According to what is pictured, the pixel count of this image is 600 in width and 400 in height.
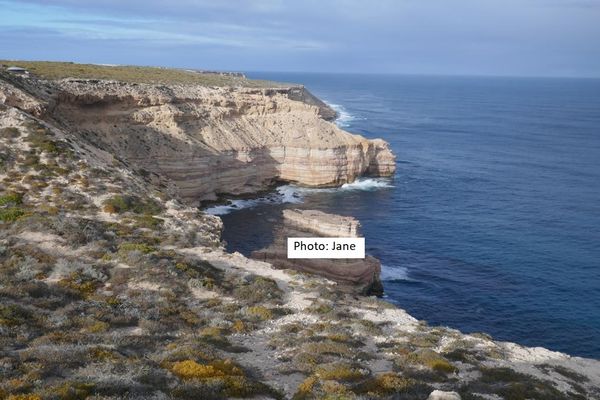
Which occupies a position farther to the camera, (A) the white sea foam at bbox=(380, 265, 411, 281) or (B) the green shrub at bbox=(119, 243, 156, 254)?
(A) the white sea foam at bbox=(380, 265, 411, 281)

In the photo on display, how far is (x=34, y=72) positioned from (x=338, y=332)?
197ft

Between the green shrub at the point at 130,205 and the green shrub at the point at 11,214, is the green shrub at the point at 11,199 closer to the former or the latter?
the green shrub at the point at 11,214

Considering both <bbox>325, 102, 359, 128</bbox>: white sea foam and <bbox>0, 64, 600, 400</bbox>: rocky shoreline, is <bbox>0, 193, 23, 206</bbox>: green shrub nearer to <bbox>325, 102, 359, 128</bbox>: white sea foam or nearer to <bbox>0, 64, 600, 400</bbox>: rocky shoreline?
<bbox>0, 64, 600, 400</bbox>: rocky shoreline

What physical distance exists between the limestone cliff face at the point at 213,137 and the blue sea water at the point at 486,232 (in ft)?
14.5

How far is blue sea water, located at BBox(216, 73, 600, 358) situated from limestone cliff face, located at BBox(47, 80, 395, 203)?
4.40m

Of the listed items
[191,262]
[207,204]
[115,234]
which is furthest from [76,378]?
[207,204]

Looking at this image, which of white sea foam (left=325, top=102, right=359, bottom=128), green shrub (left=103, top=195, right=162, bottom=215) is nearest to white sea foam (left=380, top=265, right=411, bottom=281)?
green shrub (left=103, top=195, right=162, bottom=215)

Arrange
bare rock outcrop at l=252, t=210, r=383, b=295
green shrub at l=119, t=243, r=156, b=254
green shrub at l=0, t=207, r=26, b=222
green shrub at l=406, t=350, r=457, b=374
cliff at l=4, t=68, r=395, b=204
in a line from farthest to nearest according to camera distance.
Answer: cliff at l=4, t=68, r=395, b=204
bare rock outcrop at l=252, t=210, r=383, b=295
green shrub at l=0, t=207, r=26, b=222
green shrub at l=119, t=243, r=156, b=254
green shrub at l=406, t=350, r=457, b=374

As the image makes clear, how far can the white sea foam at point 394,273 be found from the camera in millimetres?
47219

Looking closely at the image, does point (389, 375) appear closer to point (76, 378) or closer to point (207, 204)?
point (76, 378)

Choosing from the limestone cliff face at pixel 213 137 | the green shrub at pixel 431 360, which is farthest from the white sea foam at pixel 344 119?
the green shrub at pixel 431 360

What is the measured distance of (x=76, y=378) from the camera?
13.5m

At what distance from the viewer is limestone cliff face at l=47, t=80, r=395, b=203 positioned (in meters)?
61.7

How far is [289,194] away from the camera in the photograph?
2916 inches
